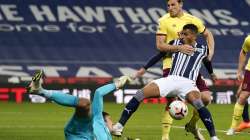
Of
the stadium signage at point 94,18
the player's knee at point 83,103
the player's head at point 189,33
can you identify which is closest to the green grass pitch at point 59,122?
the player's head at point 189,33

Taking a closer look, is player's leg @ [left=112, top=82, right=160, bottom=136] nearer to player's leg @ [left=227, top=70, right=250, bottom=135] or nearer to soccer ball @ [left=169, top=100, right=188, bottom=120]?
soccer ball @ [left=169, top=100, right=188, bottom=120]

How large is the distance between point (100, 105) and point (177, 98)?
2866 millimetres

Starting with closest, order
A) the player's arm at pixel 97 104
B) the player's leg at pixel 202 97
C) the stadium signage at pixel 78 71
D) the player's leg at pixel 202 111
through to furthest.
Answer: the player's arm at pixel 97 104 → the player's leg at pixel 202 111 → the player's leg at pixel 202 97 → the stadium signage at pixel 78 71

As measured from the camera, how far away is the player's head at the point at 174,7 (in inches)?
469

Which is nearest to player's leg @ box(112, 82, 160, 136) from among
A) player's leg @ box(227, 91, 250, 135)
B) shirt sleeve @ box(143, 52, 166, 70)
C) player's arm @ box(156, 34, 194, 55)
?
player's arm @ box(156, 34, 194, 55)

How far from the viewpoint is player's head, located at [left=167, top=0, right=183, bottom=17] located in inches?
469

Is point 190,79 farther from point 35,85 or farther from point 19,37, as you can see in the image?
point 19,37

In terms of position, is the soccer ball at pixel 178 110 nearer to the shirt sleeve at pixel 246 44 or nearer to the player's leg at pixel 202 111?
the player's leg at pixel 202 111

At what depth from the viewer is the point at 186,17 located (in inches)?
481

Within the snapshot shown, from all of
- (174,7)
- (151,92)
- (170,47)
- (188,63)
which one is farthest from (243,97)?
(151,92)

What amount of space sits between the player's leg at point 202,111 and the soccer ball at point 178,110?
5.4 inches

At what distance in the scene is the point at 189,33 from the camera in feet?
36.4

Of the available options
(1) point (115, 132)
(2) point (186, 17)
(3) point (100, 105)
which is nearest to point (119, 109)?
Answer: (2) point (186, 17)

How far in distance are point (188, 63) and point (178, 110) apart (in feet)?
2.26
